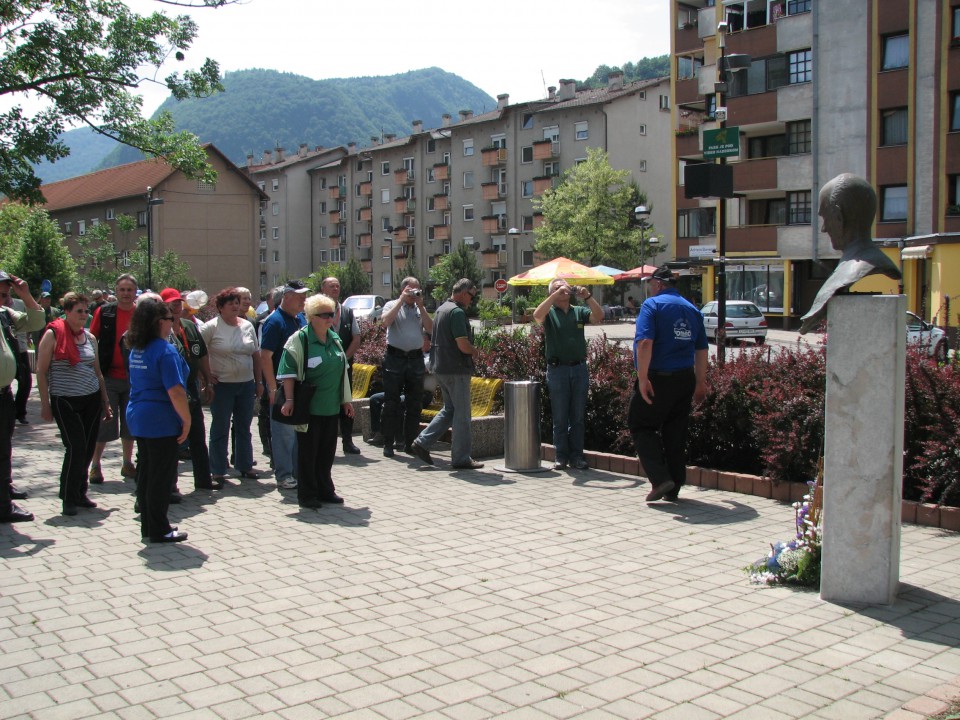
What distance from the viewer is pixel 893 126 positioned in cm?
4206

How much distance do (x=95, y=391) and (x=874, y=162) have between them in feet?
133

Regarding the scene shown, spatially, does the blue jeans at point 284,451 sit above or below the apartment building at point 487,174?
below

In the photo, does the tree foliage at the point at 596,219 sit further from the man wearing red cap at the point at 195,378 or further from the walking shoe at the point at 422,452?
the man wearing red cap at the point at 195,378

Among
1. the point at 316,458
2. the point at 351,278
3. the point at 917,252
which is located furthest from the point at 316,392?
the point at 351,278

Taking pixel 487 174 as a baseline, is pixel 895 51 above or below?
below

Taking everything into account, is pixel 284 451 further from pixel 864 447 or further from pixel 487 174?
pixel 487 174

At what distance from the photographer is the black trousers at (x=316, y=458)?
26.8ft

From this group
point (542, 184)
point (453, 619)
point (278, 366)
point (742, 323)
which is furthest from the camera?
point (542, 184)

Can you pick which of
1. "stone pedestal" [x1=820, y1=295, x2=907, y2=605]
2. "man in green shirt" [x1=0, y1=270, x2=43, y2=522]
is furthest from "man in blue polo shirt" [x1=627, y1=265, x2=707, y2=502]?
"man in green shirt" [x1=0, y1=270, x2=43, y2=522]

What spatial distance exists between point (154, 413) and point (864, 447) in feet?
15.4

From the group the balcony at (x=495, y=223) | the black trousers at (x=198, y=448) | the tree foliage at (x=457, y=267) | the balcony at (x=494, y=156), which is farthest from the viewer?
the balcony at (x=495, y=223)

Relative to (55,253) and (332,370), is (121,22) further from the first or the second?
(55,253)

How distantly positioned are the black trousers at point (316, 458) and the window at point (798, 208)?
137 feet

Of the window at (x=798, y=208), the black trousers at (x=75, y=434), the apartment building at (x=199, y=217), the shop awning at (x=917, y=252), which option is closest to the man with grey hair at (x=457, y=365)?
the black trousers at (x=75, y=434)
